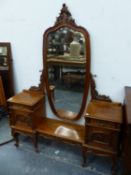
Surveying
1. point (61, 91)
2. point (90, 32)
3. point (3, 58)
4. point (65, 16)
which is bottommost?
point (61, 91)

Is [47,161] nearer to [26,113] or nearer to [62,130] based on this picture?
[62,130]

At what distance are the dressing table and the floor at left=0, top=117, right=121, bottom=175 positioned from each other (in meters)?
0.16

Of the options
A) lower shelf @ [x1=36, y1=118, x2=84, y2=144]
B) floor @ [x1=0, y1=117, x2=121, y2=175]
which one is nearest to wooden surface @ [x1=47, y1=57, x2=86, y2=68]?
Answer: lower shelf @ [x1=36, y1=118, x2=84, y2=144]

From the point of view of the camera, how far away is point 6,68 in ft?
8.13

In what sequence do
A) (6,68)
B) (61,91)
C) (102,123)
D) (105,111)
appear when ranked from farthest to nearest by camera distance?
(6,68) < (61,91) < (105,111) < (102,123)

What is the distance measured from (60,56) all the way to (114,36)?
599 millimetres

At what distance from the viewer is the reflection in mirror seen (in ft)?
6.17

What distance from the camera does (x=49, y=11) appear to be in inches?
76.4

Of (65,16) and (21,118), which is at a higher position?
(65,16)

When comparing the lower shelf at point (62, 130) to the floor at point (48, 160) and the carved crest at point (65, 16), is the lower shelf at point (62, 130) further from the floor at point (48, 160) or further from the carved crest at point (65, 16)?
the carved crest at point (65, 16)

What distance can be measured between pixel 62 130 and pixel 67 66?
0.72 m

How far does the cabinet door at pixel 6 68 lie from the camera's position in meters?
2.35

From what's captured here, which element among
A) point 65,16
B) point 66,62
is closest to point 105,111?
point 66,62

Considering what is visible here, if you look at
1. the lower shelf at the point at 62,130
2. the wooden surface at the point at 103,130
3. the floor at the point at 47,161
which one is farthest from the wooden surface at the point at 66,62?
the floor at the point at 47,161
